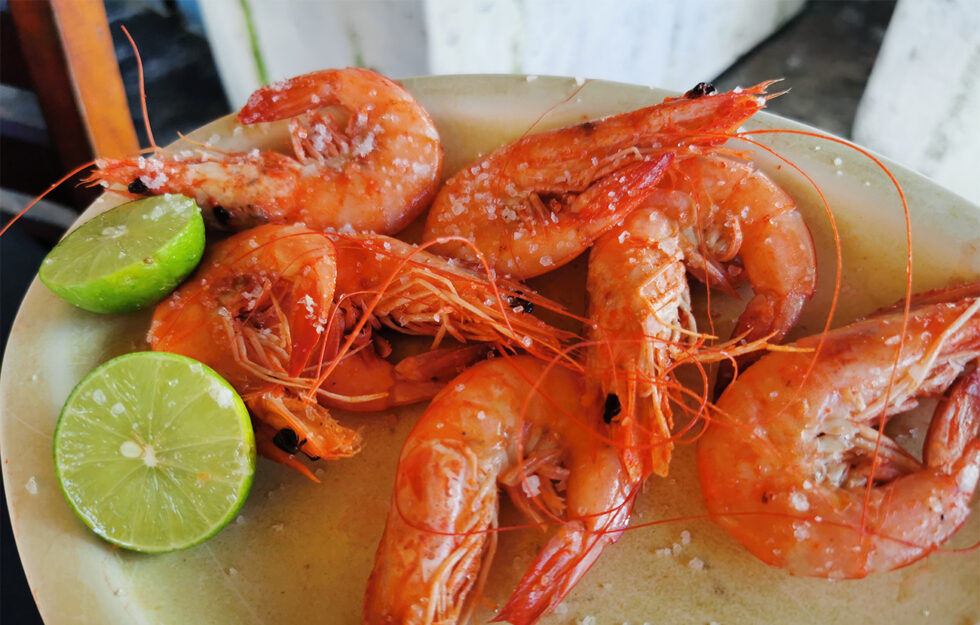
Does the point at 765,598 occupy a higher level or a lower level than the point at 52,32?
lower

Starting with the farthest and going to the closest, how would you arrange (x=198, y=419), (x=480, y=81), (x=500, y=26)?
(x=500, y=26) < (x=480, y=81) < (x=198, y=419)

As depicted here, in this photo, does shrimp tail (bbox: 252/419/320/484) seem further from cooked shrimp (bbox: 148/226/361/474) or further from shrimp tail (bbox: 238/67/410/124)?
shrimp tail (bbox: 238/67/410/124)

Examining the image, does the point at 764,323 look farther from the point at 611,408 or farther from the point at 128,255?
the point at 128,255

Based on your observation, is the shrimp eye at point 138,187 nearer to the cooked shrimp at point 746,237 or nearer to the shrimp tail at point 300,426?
the shrimp tail at point 300,426

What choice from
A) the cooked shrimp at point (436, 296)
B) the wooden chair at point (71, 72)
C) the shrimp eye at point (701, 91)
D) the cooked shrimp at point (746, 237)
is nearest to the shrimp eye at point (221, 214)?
the cooked shrimp at point (436, 296)

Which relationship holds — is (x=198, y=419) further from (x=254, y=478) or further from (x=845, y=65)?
(x=845, y=65)

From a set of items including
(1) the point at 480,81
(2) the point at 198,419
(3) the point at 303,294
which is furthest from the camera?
(1) the point at 480,81

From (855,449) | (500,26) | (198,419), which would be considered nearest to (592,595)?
(855,449)

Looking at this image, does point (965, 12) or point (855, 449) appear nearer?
point (855, 449)
